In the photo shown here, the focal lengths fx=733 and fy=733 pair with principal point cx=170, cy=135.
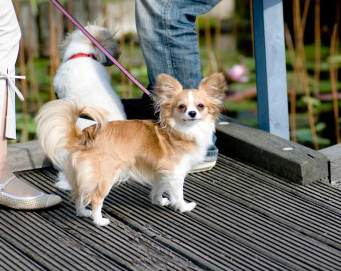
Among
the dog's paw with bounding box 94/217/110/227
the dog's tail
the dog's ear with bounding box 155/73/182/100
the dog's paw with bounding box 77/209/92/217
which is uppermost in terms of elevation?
the dog's ear with bounding box 155/73/182/100

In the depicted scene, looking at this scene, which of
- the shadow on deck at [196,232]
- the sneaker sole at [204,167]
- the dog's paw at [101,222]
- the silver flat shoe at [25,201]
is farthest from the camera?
the sneaker sole at [204,167]

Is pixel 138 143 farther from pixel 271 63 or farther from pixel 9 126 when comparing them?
pixel 271 63

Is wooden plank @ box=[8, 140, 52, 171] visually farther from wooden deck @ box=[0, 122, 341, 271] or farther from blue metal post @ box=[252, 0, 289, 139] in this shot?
blue metal post @ box=[252, 0, 289, 139]

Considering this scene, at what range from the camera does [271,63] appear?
151 inches

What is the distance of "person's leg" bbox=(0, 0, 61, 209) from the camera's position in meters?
3.06

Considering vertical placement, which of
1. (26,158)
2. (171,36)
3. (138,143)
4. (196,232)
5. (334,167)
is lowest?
(196,232)

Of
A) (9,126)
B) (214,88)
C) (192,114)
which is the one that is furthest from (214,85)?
(9,126)

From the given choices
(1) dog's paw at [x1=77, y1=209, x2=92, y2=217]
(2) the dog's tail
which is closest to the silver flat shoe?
(1) dog's paw at [x1=77, y1=209, x2=92, y2=217]

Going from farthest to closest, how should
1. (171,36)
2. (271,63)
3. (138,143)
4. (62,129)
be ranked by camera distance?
(271,63) < (171,36) < (138,143) < (62,129)

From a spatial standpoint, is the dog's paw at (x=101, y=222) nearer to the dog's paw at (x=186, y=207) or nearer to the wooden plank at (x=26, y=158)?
the dog's paw at (x=186, y=207)

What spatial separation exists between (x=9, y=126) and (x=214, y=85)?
2.96 feet

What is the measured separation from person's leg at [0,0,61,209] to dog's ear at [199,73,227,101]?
2.68 ft

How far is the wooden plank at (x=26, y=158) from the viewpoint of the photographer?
3681 mm

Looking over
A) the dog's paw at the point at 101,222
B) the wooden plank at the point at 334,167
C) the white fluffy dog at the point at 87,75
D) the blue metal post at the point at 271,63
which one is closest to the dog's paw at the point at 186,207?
the dog's paw at the point at 101,222
